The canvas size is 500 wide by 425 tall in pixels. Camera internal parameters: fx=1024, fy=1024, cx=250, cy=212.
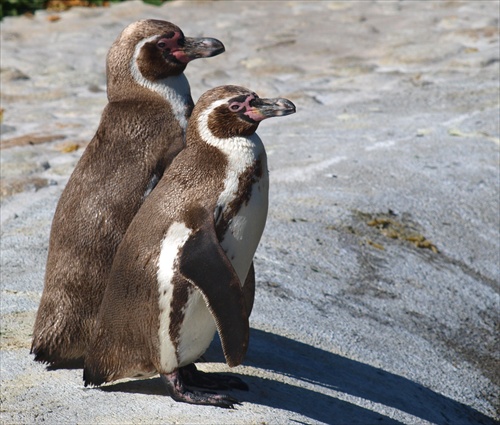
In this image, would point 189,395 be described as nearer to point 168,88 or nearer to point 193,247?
point 193,247

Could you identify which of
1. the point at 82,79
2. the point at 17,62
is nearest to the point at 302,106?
the point at 82,79

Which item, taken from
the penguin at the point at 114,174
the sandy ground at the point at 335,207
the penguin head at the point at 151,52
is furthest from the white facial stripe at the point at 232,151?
the sandy ground at the point at 335,207

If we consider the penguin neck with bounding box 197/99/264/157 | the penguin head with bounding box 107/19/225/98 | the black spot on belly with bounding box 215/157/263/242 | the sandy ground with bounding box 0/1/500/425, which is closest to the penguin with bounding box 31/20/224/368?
the penguin head with bounding box 107/19/225/98

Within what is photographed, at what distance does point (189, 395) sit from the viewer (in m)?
3.11

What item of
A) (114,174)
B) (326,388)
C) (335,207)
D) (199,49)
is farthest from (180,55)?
(335,207)

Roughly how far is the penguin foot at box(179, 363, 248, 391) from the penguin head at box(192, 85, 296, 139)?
741 millimetres

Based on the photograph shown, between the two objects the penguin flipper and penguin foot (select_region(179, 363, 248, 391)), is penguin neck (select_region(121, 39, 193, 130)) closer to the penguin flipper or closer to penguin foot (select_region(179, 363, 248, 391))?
the penguin flipper

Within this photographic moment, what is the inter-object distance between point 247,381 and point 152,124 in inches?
35.7

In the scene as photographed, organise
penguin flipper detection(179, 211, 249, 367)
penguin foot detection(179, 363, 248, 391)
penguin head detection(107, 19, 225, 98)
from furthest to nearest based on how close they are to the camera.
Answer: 1. penguin head detection(107, 19, 225, 98)
2. penguin foot detection(179, 363, 248, 391)
3. penguin flipper detection(179, 211, 249, 367)

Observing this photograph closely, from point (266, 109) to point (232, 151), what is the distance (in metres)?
0.16

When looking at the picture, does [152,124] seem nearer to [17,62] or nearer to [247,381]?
[247,381]

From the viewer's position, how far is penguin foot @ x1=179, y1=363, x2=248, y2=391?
3.19 meters

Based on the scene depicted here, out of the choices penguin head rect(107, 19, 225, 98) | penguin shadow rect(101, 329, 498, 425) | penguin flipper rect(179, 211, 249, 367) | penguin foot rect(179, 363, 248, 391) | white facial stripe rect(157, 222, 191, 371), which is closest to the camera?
penguin flipper rect(179, 211, 249, 367)

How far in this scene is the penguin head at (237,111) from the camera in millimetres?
3047
